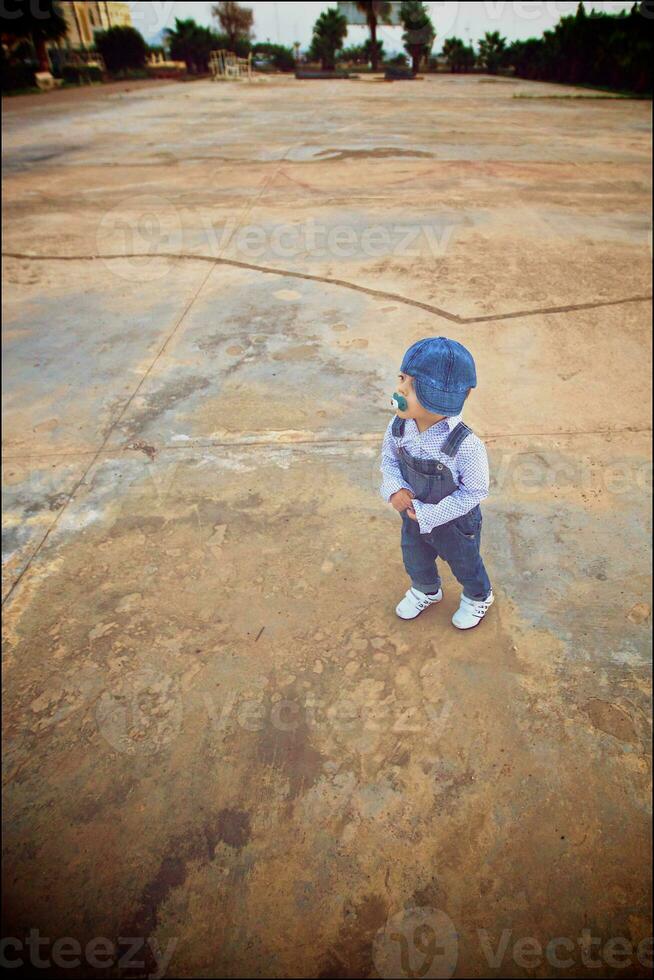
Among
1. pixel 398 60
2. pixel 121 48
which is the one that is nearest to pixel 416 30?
pixel 398 60

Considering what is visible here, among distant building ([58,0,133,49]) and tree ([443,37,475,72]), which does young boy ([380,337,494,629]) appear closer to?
tree ([443,37,475,72])

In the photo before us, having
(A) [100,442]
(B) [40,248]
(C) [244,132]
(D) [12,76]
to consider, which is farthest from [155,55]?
(A) [100,442]

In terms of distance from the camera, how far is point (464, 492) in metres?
1.26

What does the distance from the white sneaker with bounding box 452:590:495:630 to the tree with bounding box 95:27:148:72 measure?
4620 centimetres

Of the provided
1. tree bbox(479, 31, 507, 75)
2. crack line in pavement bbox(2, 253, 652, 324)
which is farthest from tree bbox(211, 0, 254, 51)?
crack line in pavement bbox(2, 253, 652, 324)

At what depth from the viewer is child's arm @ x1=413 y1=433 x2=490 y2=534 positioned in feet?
3.85

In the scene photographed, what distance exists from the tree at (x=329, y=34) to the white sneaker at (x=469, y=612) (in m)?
58.7

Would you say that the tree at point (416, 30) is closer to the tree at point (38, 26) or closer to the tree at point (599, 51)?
the tree at point (599, 51)

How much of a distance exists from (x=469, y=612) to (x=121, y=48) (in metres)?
46.7

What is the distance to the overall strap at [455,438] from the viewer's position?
44.3 inches

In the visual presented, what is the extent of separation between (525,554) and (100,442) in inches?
80.1

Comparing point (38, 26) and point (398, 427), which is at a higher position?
point (38, 26)

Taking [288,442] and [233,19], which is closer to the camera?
[288,442]

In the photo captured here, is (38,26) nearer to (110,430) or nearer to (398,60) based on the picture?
(110,430)
